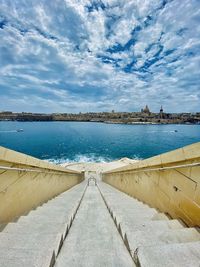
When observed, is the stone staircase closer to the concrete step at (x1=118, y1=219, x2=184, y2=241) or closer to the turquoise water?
the concrete step at (x1=118, y1=219, x2=184, y2=241)

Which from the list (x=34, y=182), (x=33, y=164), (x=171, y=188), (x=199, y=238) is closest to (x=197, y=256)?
(x=199, y=238)

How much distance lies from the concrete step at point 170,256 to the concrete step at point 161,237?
0.91 feet

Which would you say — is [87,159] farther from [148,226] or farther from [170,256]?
[170,256]

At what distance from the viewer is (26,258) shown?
1279mm

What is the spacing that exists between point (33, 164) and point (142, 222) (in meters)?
2.34

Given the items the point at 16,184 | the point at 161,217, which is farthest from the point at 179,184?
the point at 16,184

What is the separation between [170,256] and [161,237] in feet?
1.58

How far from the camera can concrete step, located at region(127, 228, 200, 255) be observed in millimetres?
1647

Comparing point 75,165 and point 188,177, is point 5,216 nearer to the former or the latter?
point 188,177

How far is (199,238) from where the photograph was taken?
172 centimetres

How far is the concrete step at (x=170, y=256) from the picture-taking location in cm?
122

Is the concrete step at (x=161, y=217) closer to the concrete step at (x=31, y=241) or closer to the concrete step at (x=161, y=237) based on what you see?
the concrete step at (x=161, y=237)

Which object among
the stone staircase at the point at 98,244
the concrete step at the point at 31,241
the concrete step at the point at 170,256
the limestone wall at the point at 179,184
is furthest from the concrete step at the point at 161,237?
the concrete step at the point at 31,241

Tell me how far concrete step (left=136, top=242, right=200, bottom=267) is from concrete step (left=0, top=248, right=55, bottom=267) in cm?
73
